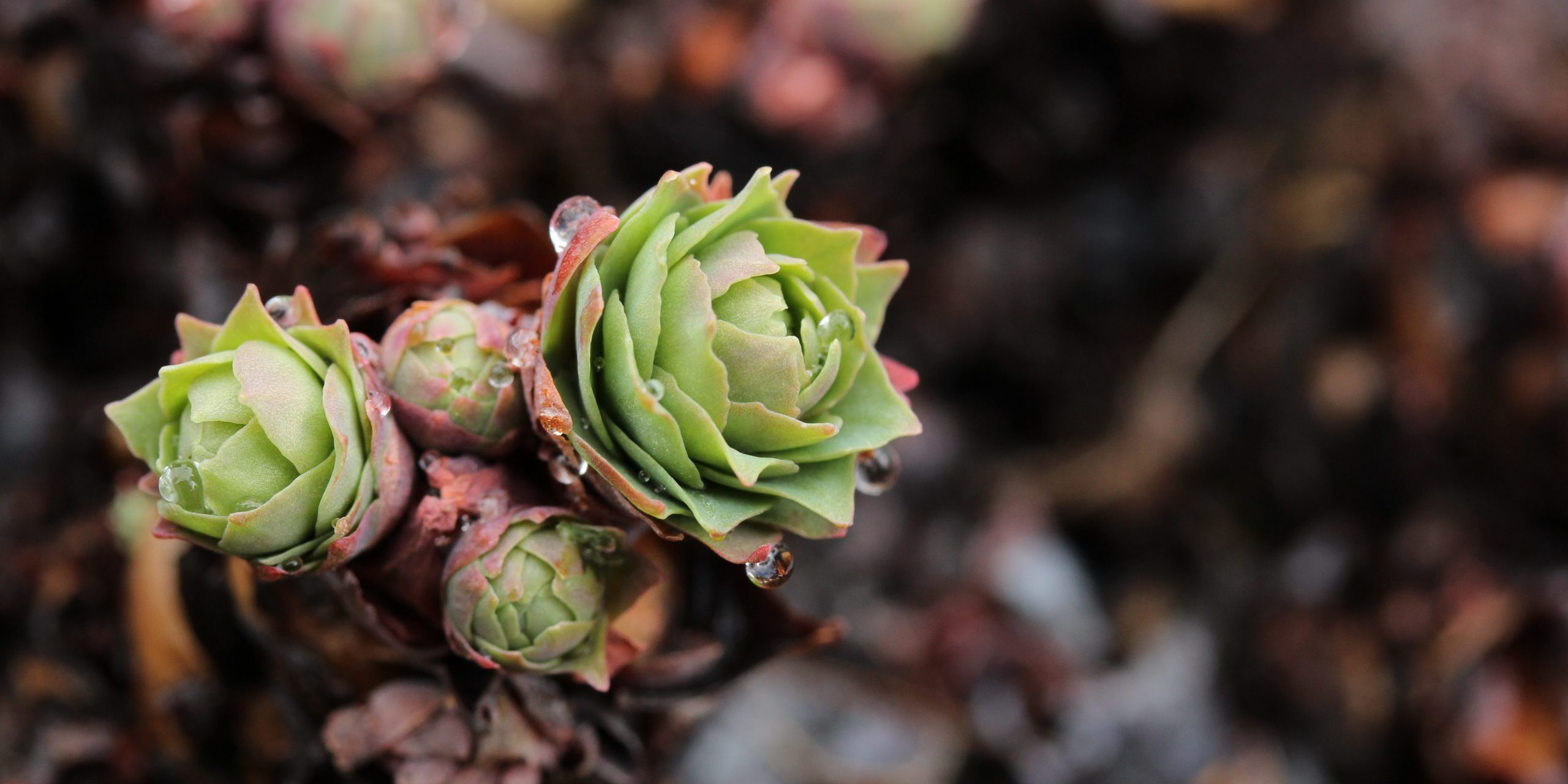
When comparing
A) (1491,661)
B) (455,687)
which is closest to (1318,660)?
(1491,661)

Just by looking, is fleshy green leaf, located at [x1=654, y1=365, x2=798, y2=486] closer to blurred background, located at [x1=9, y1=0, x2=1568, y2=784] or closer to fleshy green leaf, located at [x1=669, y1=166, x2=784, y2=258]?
fleshy green leaf, located at [x1=669, y1=166, x2=784, y2=258]

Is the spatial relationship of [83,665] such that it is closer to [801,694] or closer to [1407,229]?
[801,694]

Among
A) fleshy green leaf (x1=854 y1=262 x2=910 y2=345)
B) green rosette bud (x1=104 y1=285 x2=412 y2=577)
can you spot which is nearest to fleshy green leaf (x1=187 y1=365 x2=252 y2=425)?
green rosette bud (x1=104 y1=285 x2=412 y2=577)

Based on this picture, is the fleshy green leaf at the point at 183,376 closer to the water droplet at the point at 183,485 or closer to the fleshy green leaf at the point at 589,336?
the water droplet at the point at 183,485

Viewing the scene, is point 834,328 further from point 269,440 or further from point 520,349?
point 269,440

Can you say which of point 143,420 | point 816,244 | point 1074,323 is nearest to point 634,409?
point 816,244

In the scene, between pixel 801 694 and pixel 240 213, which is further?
pixel 801 694
